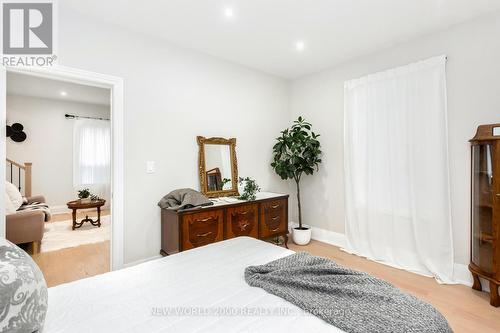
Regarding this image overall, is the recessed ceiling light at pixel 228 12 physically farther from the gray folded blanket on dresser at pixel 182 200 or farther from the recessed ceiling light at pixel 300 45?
the gray folded blanket on dresser at pixel 182 200

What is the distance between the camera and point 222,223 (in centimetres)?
288

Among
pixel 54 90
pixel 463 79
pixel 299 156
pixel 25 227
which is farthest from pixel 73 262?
pixel 463 79

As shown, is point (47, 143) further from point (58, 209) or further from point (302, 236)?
point (302, 236)

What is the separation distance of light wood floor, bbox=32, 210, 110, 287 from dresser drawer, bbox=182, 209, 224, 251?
44.2 inches

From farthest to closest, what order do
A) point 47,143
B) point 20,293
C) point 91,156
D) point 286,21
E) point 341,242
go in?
point 91,156 → point 47,143 → point 341,242 → point 286,21 → point 20,293

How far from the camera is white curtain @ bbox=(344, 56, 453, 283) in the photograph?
269 cm

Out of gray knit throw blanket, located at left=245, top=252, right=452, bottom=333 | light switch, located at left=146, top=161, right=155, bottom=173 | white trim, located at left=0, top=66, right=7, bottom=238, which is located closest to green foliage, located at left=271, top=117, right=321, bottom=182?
light switch, located at left=146, top=161, right=155, bottom=173

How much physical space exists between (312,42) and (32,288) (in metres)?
3.19

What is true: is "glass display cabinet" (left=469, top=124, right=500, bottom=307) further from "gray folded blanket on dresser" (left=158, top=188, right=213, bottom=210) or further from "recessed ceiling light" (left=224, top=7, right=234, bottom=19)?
"gray folded blanket on dresser" (left=158, top=188, right=213, bottom=210)

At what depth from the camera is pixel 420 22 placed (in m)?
2.55

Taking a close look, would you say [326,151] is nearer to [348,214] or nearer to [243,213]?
[348,214]

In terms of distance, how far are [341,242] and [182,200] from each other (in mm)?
2385

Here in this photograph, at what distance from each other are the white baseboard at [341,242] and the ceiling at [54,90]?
4.68 meters

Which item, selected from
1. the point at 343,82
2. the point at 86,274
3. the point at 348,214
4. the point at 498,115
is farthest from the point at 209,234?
the point at 498,115
